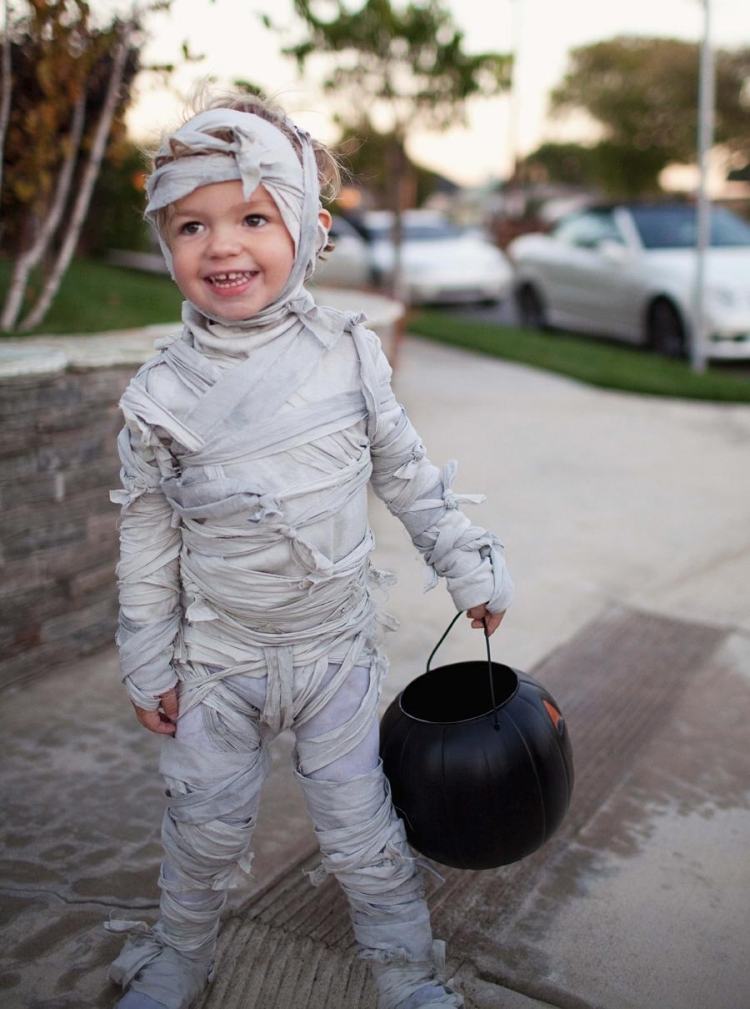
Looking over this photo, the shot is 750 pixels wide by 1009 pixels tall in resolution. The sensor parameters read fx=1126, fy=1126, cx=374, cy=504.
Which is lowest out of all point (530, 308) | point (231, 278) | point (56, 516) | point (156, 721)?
point (530, 308)

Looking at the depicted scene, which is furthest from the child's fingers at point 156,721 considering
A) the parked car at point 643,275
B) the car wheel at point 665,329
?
the car wheel at point 665,329

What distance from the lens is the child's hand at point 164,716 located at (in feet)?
6.37

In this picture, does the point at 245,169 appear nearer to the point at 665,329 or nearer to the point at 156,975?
the point at 156,975

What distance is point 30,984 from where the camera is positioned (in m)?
2.07

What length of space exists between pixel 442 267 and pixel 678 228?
3735mm

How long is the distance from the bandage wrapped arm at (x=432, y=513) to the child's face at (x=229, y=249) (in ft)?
0.88

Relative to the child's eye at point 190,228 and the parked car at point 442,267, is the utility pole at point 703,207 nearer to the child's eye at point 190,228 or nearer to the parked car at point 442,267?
the parked car at point 442,267

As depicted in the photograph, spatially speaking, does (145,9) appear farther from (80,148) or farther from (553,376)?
(553,376)

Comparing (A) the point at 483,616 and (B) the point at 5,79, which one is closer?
(A) the point at 483,616

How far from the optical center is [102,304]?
19.0 ft

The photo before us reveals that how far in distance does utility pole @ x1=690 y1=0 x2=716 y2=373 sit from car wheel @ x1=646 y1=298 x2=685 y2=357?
0.43 m

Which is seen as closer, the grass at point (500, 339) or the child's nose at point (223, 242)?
the child's nose at point (223, 242)

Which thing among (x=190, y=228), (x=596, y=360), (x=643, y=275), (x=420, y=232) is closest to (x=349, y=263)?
(x=420, y=232)

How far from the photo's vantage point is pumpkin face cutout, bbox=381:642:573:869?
1954 millimetres
